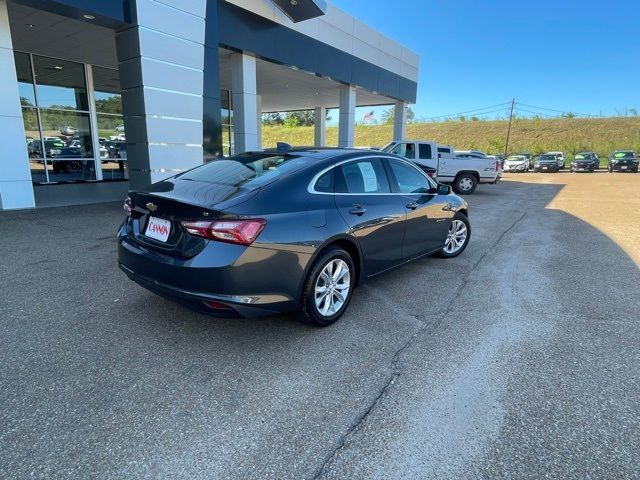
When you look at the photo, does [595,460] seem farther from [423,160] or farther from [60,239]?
[423,160]

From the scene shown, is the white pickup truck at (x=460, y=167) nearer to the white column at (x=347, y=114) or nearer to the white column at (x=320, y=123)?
the white column at (x=347, y=114)

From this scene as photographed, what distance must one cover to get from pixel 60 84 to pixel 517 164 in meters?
34.6

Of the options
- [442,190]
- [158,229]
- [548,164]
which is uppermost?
[442,190]

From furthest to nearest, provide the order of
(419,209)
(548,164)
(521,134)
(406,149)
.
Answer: (521,134) → (548,164) → (406,149) → (419,209)

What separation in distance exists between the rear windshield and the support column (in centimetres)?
554

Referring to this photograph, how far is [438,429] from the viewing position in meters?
2.41

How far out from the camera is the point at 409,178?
194 inches

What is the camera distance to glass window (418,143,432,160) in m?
15.8

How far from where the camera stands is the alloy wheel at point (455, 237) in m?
5.98

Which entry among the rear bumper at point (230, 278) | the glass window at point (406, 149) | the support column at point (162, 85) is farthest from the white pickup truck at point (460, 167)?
the rear bumper at point (230, 278)

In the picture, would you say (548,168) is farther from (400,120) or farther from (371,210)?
(371,210)

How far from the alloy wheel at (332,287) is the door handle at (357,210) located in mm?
476

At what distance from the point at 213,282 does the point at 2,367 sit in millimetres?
1637

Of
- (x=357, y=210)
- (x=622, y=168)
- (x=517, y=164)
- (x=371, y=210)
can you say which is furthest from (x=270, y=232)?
(x=622, y=168)
